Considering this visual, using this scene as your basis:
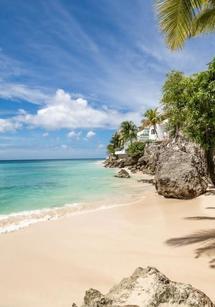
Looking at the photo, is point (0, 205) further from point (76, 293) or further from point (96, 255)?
point (76, 293)

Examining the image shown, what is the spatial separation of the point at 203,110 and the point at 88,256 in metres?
4.72

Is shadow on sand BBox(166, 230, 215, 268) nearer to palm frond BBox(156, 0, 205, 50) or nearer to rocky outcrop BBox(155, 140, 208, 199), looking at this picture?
palm frond BBox(156, 0, 205, 50)

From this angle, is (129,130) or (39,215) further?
(129,130)

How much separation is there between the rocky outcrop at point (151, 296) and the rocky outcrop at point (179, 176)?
1303cm

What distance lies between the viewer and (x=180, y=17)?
728cm

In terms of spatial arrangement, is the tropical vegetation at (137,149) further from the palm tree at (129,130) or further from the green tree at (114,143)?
the green tree at (114,143)

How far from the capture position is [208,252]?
6.80 m

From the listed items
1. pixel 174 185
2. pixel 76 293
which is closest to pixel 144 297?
pixel 76 293

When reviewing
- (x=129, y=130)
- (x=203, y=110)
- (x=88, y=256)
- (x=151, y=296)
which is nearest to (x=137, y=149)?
(x=129, y=130)

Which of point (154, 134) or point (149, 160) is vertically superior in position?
point (154, 134)

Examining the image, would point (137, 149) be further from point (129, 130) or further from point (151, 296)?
point (151, 296)

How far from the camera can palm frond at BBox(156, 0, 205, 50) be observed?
7141 millimetres

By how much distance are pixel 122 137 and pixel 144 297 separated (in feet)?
208

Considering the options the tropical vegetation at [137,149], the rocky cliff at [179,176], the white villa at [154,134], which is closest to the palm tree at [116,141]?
the white villa at [154,134]
